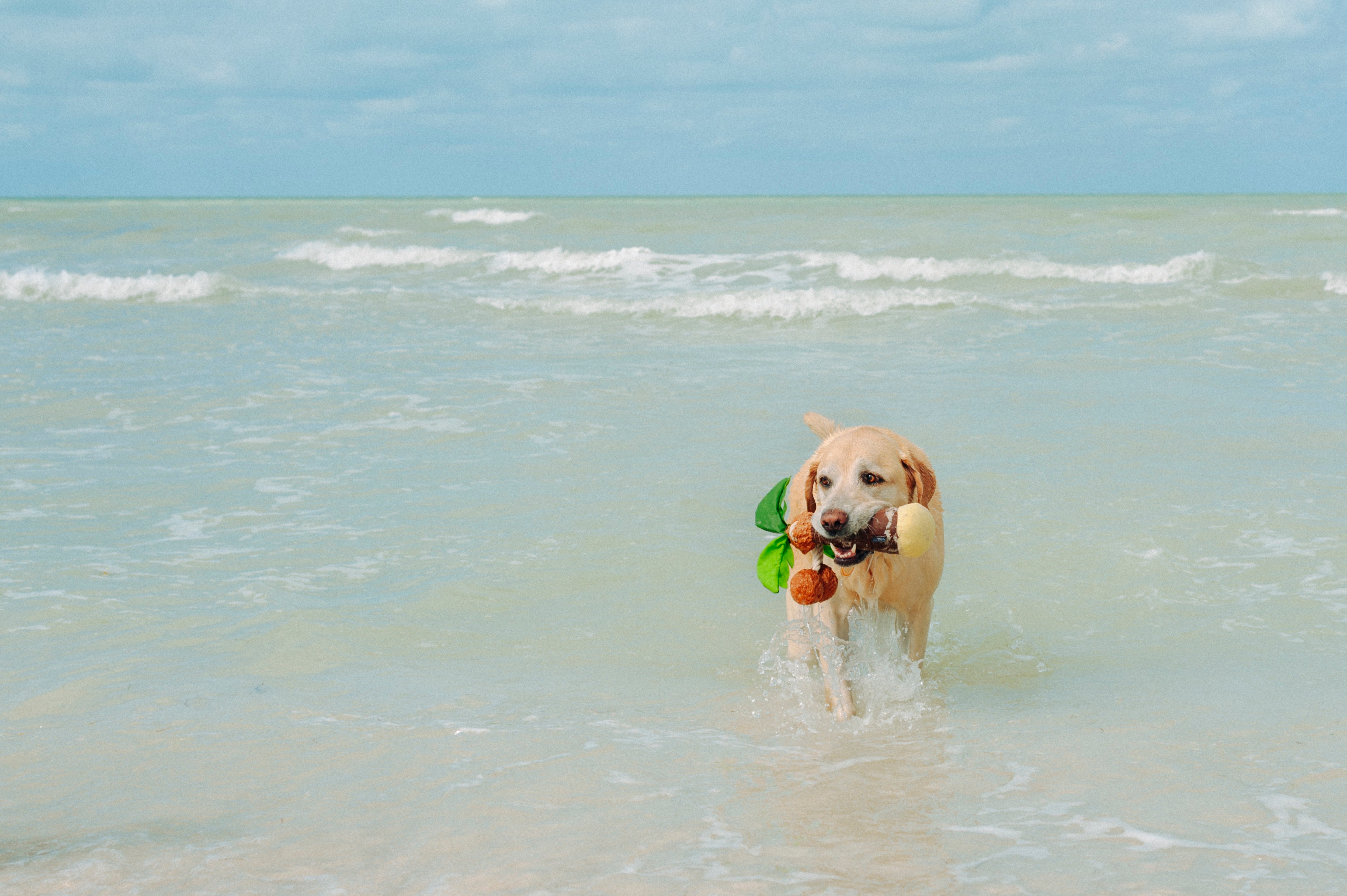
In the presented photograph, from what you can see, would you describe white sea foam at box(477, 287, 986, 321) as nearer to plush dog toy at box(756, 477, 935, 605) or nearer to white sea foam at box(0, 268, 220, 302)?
white sea foam at box(0, 268, 220, 302)

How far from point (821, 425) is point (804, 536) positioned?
27.3 inches

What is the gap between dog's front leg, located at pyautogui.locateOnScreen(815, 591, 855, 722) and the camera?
4258 millimetres

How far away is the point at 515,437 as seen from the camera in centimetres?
863

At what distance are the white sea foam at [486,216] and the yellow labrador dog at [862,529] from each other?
3276 centimetres

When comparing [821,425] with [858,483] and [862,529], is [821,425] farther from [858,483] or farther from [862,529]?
[862,529]

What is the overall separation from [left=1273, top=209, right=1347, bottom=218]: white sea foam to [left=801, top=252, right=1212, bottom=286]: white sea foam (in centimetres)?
1623

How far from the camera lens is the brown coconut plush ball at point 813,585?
405 cm

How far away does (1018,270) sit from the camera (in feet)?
66.7

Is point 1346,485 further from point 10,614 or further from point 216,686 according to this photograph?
point 10,614

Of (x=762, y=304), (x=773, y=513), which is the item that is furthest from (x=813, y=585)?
(x=762, y=304)

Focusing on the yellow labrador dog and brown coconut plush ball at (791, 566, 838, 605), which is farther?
brown coconut plush ball at (791, 566, 838, 605)

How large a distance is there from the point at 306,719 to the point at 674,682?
52.7 inches

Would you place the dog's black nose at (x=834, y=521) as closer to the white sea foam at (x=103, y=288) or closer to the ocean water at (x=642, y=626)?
the ocean water at (x=642, y=626)

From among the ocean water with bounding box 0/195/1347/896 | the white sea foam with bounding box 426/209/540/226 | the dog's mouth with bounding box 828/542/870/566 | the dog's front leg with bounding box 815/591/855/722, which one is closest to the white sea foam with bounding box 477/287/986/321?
the ocean water with bounding box 0/195/1347/896
